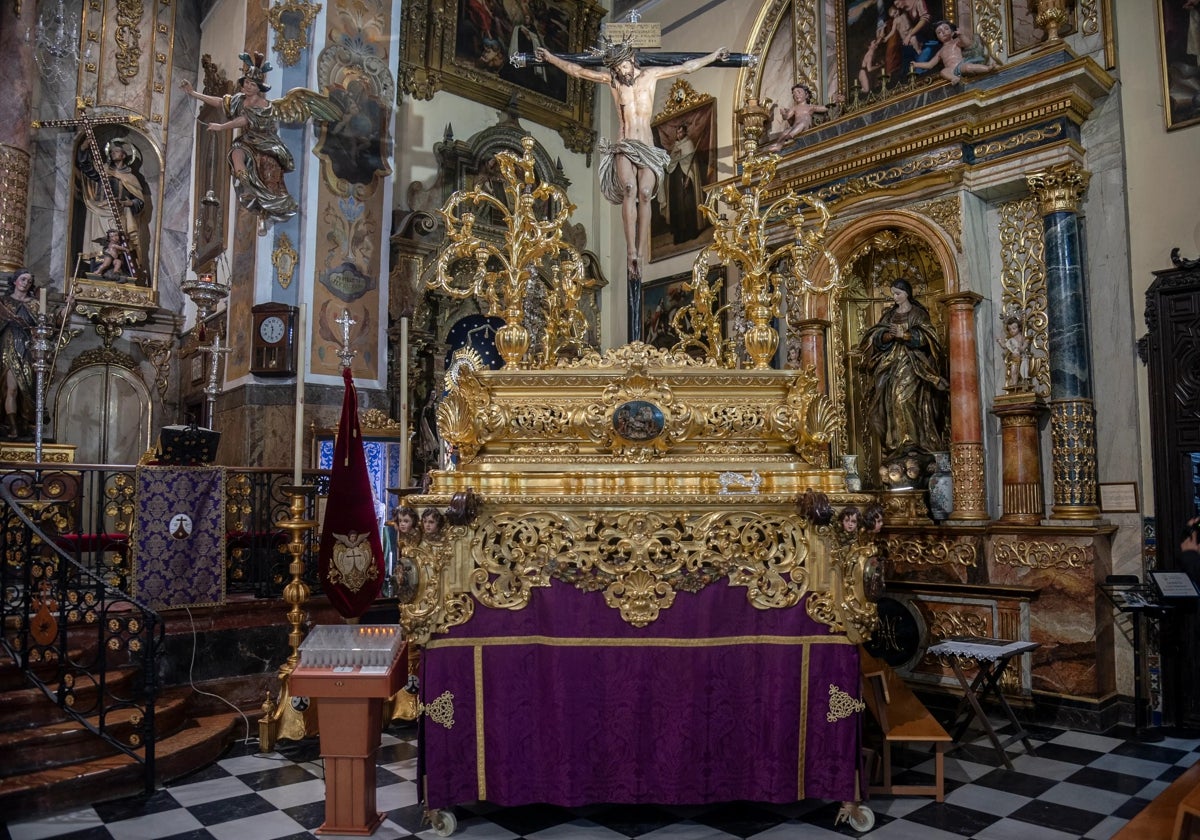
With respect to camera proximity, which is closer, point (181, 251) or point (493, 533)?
point (493, 533)

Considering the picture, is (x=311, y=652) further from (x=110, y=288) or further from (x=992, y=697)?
(x=110, y=288)

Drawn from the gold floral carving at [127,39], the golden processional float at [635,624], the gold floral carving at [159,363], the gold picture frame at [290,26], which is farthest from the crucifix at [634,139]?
the gold floral carving at [127,39]

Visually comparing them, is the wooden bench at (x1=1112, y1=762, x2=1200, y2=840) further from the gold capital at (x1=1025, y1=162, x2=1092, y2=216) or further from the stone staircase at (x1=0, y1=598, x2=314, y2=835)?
the stone staircase at (x1=0, y1=598, x2=314, y2=835)

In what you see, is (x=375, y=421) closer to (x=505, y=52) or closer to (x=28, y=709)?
(x=28, y=709)

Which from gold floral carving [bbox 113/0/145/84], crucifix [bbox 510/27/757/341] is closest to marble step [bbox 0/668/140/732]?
crucifix [bbox 510/27/757/341]

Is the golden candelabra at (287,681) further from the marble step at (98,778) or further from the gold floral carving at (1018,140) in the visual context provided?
the gold floral carving at (1018,140)

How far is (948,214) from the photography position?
7.10m

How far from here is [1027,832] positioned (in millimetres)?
3949

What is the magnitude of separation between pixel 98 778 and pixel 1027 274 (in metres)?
7.15

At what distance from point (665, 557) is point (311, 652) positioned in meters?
1.78

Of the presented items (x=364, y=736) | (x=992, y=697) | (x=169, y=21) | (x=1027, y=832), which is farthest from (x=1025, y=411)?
(x=169, y=21)

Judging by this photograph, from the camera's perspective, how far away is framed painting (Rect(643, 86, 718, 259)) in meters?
10.1

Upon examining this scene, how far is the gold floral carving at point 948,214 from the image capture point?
7.02 metres

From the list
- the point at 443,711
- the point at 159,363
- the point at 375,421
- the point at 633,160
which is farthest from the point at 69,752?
the point at 159,363
